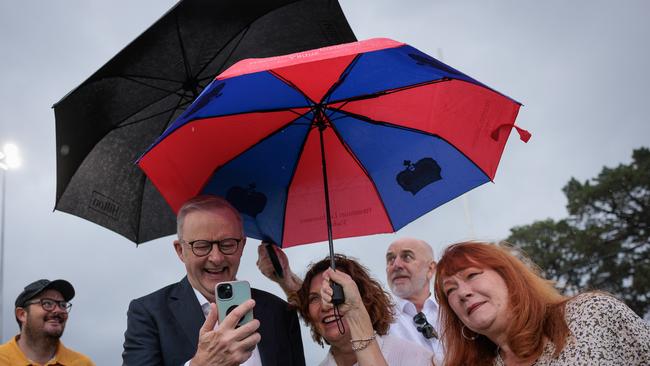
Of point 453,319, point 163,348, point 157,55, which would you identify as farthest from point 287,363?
point 157,55

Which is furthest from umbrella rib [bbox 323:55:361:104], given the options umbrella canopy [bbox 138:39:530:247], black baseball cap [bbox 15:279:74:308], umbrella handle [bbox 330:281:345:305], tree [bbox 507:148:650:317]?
tree [bbox 507:148:650:317]

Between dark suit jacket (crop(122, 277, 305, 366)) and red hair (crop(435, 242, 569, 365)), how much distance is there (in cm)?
83

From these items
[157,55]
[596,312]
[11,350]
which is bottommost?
[596,312]

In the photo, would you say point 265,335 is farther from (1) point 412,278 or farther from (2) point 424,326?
(1) point 412,278

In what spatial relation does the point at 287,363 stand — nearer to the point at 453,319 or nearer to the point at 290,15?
the point at 453,319

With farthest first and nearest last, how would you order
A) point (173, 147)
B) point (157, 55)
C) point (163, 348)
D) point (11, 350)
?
point (11, 350)
point (157, 55)
point (173, 147)
point (163, 348)

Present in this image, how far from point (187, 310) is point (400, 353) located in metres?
1.42

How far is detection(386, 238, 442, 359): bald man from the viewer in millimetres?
5125

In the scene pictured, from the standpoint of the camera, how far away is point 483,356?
2.83 m

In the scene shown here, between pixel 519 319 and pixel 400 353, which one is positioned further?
pixel 400 353

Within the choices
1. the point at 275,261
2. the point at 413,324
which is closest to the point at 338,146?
the point at 275,261

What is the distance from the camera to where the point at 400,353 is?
11.1 ft

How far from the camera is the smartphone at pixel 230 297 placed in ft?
6.96

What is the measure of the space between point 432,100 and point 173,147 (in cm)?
150
